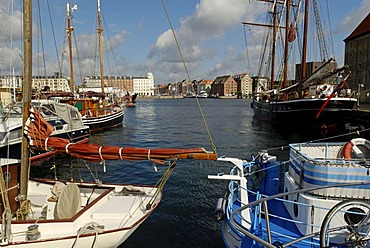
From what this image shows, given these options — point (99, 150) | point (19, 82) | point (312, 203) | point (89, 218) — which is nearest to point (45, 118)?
point (99, 150)

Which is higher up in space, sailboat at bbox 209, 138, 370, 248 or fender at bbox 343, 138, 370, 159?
fender at bbox 343, 138, 370, 159

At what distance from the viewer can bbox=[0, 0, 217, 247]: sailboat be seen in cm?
722

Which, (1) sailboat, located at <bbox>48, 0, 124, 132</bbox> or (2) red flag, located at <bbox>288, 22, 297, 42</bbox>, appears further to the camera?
(2) red flag, located at <bbox>288, 22, 297, 42</bbox>

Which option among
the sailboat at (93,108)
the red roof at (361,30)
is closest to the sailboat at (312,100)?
the sailboat at (93,108)

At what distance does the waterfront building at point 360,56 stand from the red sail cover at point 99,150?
6499 cm

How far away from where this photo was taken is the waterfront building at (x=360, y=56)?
2608 inches

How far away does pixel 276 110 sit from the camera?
137 ft

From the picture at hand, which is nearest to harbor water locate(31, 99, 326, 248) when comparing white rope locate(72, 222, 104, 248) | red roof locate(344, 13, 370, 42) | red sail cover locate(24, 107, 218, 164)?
red sail cover locate(24, 107, 218, 164)

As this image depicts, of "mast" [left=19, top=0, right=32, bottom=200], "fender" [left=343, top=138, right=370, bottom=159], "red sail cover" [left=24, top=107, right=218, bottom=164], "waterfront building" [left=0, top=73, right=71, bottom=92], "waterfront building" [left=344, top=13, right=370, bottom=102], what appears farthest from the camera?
"waterfront building" [left=344, top=13, right=370, bottom=102]

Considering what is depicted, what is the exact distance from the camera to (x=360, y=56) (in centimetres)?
7000

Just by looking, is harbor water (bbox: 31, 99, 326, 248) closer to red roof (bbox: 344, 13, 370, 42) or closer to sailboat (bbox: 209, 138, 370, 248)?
sailboat (bbox: 209, 138, 370, 248)

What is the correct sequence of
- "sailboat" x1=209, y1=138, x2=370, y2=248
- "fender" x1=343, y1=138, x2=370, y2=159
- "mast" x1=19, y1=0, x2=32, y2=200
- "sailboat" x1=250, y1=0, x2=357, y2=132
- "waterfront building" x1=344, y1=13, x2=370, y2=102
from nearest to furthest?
"sailboat" x1=209, y1=138, x2=370, y2=248 < "mast" x1=19, y1=0, x2=32, y2=200 < "fender" x1=343, y1=138, x2=370, y2=159 < "sailboat" x1=250, y1=0, x2=357, y2=132 < "waterfront building" x1=344, y1=13, x2=370, y2=102

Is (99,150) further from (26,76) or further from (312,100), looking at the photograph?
(312,100)

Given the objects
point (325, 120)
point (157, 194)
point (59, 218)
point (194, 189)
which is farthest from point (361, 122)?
point (59, 218)
